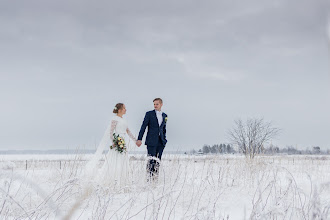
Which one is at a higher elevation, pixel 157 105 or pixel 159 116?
pixel 157 105

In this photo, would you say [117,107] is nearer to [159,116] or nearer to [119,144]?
[119,144]

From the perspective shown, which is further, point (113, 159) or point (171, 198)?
point (113, 159)

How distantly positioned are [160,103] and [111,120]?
110 cm

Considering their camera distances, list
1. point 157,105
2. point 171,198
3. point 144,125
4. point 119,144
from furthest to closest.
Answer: point 144,125
point 157,105
point 119,144
point 171,198

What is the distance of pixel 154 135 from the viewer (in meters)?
7.77

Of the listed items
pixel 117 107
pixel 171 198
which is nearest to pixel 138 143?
pixel 117 107

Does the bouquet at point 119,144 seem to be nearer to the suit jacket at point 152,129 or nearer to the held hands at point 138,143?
the held hands at point 138,143

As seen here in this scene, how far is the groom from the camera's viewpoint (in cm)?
773

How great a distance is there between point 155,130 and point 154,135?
11cm

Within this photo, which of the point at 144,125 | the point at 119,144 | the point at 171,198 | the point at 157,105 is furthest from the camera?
the point at 144,125

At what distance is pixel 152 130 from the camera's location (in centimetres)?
780

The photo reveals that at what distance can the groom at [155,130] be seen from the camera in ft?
25.4

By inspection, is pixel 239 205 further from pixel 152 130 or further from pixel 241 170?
pixel 152 130

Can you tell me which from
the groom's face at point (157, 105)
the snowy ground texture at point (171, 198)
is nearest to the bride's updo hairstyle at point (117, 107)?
the groom's face at point (157, 105)
